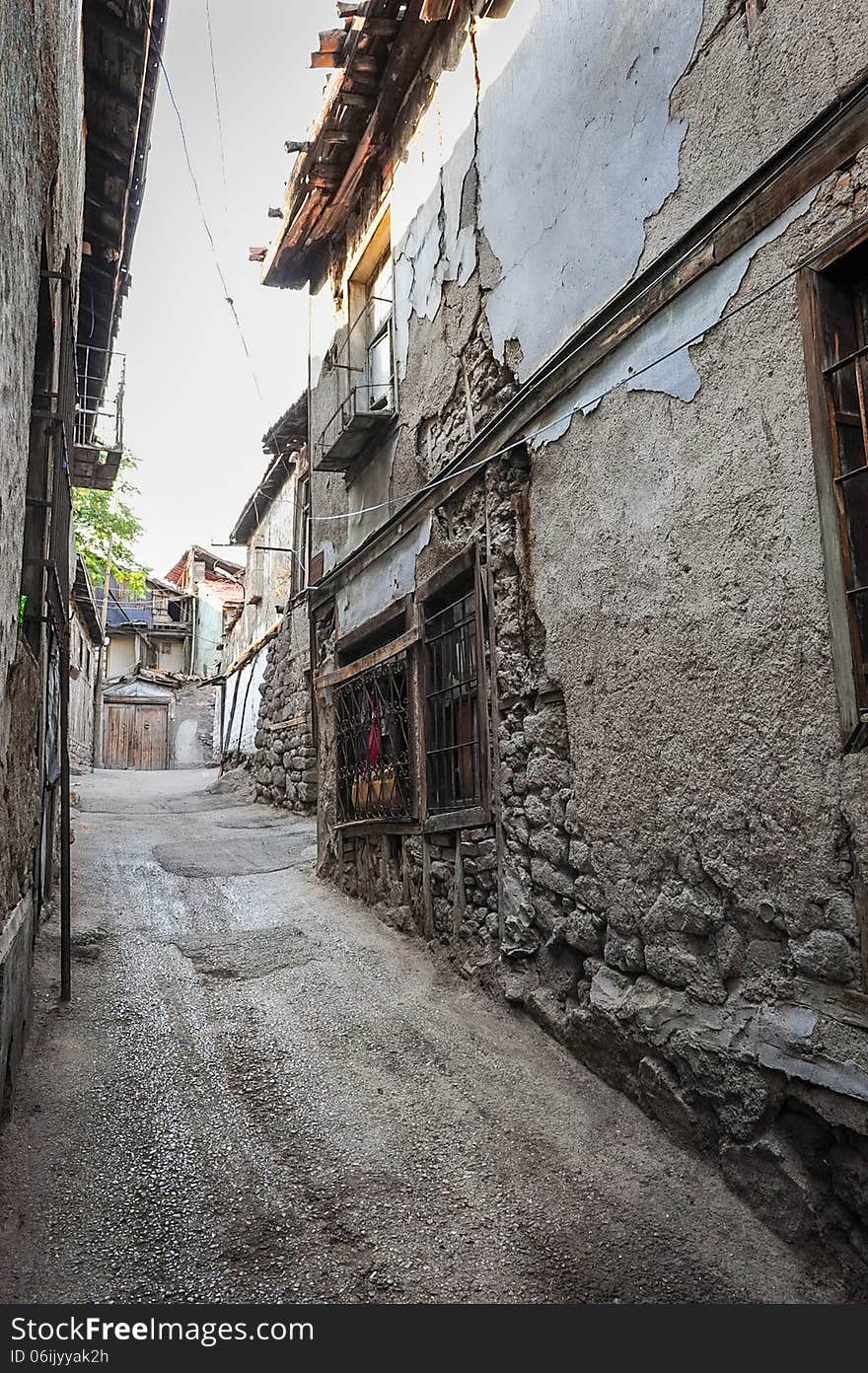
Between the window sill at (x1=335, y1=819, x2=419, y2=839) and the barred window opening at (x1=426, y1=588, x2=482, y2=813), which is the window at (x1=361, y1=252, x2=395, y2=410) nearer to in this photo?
the barred window opening at (x1=426, y1=588, x2=482, y2=813)

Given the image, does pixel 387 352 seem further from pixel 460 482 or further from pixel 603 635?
pixel 603 635

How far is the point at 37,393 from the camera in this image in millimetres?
3977

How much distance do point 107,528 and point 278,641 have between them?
24.0 feet

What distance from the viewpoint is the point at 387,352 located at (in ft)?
24.1

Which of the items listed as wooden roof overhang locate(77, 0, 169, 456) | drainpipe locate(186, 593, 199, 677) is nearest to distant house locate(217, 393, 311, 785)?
wooden roof overhang locate(77, 0, 169, 456)

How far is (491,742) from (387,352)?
4134 mm

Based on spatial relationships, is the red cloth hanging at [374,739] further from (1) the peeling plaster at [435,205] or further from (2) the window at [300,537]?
(2) the window at [300,537]

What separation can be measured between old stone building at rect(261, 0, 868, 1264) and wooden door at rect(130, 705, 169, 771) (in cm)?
2338

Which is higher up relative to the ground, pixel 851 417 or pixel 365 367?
pixel 365 367

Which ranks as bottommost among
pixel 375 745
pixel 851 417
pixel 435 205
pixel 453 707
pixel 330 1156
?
pixel 330 1156

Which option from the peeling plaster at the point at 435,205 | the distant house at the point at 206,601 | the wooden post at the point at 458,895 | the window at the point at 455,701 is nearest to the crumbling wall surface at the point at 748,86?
the peeling plaster at the point at 435,205

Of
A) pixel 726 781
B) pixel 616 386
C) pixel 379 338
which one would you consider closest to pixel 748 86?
pixel 616 386

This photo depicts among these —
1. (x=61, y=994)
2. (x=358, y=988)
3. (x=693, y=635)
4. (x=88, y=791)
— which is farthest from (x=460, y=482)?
(x=88, y=791)

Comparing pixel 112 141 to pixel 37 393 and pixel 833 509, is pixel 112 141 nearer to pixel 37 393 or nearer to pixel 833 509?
pixel 37 393
